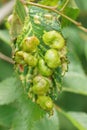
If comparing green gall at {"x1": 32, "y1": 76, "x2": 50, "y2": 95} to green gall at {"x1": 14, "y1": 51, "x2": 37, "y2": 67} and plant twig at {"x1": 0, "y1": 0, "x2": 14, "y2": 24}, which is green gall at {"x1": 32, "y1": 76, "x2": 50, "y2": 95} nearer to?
green gall at {"x1": 14, "y1": 51, "x2": 37, "y2": 67}

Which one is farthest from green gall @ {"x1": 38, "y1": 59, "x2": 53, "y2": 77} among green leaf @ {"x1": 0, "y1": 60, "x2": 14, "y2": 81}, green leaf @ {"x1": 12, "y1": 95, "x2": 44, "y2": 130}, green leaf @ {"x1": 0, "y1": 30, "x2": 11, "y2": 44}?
green leaf @ {"x1": 0, "y1": 60, "x2": 14, "y2": 81}

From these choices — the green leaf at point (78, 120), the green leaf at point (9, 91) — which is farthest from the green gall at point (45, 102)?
the green leaf at point (78, 120)

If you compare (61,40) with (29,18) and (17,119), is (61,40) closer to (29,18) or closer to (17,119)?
(29,18)

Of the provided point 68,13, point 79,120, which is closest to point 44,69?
point 68,13

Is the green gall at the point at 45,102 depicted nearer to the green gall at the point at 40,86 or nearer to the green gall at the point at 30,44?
the green gall at the point at 40,86

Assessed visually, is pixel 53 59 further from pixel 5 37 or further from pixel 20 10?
pixel 5 37

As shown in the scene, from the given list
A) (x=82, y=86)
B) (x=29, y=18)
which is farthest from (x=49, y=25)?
(x=82, y=86)
